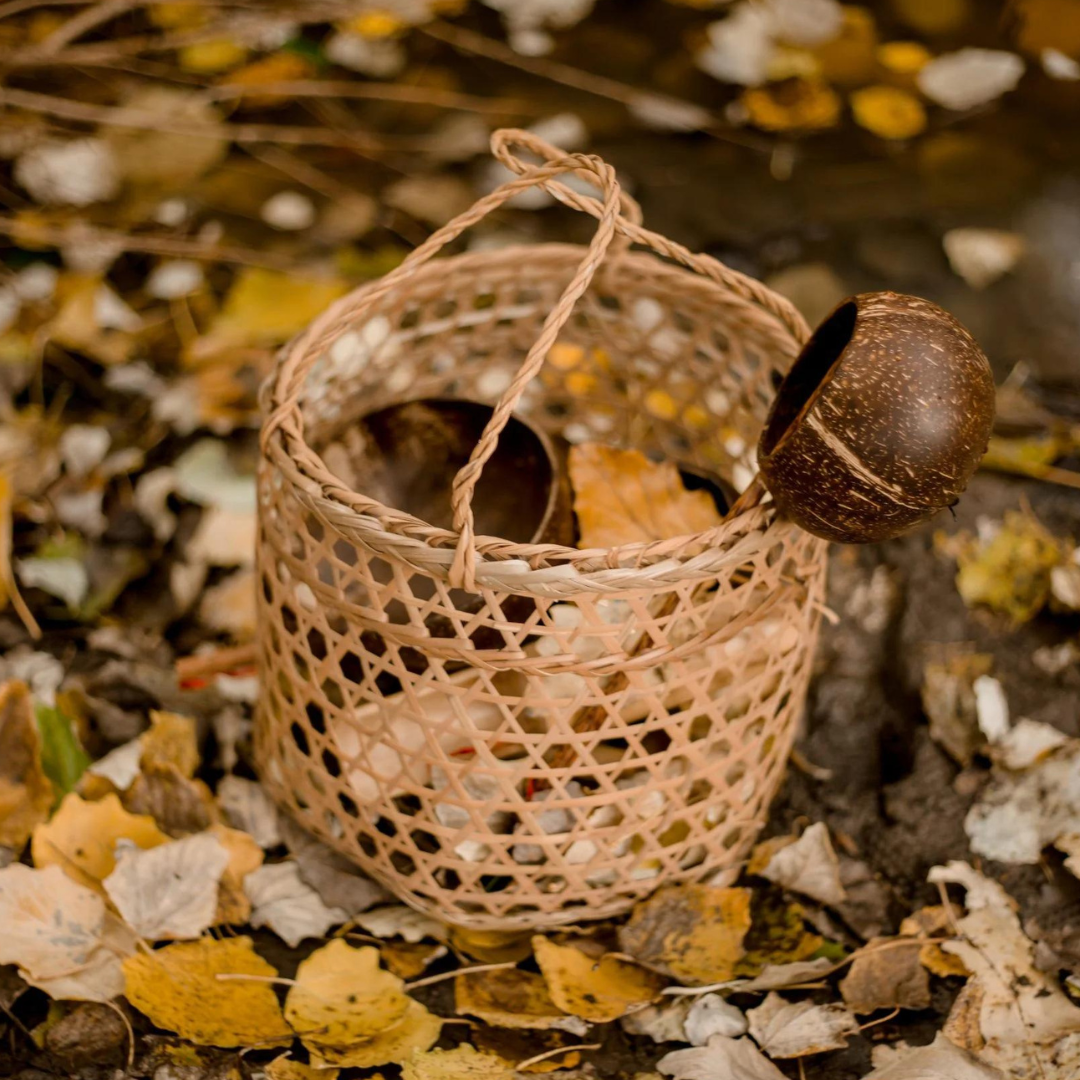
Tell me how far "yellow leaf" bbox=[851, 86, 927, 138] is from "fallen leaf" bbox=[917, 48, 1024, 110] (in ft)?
0.09

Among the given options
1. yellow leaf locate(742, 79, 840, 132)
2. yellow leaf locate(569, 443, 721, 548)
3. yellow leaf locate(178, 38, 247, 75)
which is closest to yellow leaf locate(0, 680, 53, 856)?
yellow leaf locate(569, 443, 721, 548)

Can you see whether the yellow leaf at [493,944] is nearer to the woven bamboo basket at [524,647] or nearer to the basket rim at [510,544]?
the woven bamboo basket at [524,647]

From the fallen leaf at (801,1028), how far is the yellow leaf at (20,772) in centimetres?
56

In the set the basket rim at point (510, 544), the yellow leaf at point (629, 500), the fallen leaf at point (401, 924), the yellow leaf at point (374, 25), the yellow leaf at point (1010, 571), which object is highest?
the yellow leaf at point (374, 25)

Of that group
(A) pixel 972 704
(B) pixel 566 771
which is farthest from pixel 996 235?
(B) pixel 566 771

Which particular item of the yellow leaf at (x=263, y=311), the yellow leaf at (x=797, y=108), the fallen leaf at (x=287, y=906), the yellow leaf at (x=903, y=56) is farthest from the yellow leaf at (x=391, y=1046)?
the yellow leaf at (x=903, y=56)

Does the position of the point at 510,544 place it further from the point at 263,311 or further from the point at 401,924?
the point at 263,311

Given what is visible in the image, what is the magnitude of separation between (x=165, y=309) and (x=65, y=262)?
151 mm

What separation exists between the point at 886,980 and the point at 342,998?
0.39 metres

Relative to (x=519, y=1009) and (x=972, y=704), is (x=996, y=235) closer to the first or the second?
(x=972, y=704)

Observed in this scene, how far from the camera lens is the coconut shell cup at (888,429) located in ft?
2.16

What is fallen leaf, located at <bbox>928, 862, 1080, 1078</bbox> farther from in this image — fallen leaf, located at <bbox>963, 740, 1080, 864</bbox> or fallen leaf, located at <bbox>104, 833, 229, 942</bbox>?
fallen leaf, located at <bbox>104, 833, 229, 942</bbox>

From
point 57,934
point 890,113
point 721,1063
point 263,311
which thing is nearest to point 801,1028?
point 721,1063

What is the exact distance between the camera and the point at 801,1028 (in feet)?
2.52
